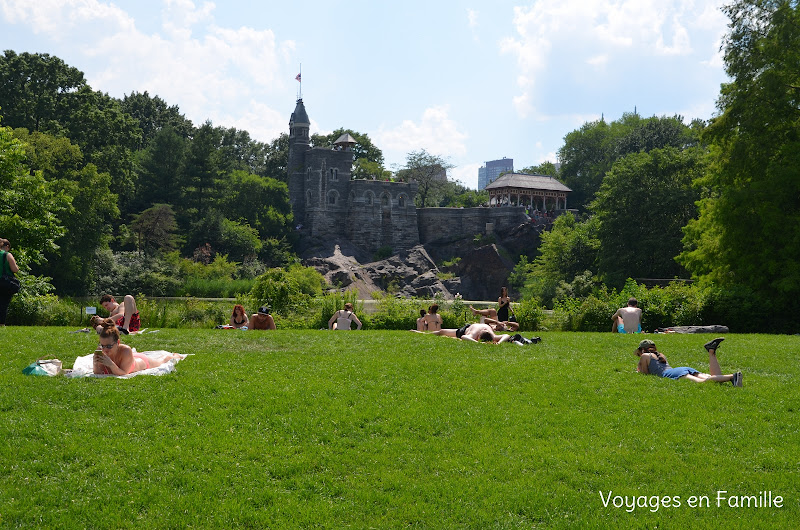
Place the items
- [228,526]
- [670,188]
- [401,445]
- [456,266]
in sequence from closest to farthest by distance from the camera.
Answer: [228,526] → [401,445] → [670,188] → [456,266]

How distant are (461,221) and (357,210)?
9.45m

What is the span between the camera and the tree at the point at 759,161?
63.7 ft

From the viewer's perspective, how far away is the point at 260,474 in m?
5.84

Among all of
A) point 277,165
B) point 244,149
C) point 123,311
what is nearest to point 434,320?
point 123,311

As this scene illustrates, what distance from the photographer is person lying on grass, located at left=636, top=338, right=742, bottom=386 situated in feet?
28.8

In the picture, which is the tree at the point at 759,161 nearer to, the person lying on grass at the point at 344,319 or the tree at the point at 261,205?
the person lying on grass at the point at 344,319

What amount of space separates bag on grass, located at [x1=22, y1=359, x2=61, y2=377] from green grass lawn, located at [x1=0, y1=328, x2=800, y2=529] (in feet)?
0.72

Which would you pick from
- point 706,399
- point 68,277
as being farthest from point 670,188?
point 68,277

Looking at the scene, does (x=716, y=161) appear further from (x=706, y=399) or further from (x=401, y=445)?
(x=401, y=445)

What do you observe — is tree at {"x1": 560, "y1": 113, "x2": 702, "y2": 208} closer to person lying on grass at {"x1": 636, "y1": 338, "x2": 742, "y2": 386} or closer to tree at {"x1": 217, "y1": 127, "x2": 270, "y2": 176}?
tree at {"x1": 217, "y1": 127, "x2": 270, "y2": 176}

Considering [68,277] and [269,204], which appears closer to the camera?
[68,277]

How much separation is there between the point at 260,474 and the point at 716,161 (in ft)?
67.8

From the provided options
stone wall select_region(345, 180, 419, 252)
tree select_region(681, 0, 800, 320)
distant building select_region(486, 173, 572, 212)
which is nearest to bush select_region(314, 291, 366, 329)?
tree select_region(681, 0, 800, 320)

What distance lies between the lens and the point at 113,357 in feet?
27.6
